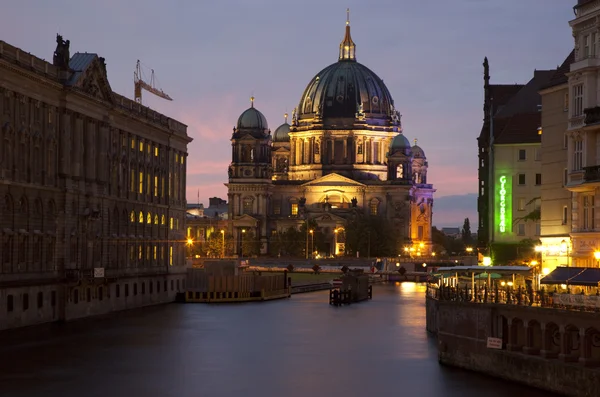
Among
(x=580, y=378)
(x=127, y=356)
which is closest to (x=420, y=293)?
(x=127, y=356)

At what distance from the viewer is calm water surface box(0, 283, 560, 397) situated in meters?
56.7

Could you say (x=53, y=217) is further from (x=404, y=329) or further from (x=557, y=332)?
(x=557, y=332)

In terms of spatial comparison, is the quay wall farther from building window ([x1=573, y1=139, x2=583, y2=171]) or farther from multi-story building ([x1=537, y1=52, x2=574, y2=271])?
multi-story building ([x1=537, y1=52, x2=574, y2=271])

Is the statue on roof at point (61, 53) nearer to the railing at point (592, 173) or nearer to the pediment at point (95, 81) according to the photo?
the pediment at point (95, 81)

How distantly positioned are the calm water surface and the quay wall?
2.31 ft

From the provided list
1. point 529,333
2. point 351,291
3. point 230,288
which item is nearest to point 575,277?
point 529,333

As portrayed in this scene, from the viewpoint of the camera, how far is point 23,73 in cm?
7775

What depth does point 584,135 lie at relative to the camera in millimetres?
66500

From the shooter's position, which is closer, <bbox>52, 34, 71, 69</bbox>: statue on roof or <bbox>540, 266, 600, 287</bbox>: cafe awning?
<bbox>540, 266, 600, 287</bbox>: cafe awning

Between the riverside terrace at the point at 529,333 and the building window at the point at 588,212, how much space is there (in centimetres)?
842

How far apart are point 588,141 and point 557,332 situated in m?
17.9

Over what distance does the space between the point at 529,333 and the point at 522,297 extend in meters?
2.65

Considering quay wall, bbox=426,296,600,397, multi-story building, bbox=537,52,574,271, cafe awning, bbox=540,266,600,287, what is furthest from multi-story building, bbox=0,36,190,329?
cafe awning, bbox=540,266,600,287

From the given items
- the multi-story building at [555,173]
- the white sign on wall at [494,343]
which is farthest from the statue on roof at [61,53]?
the white sign on wall at [494,343]
